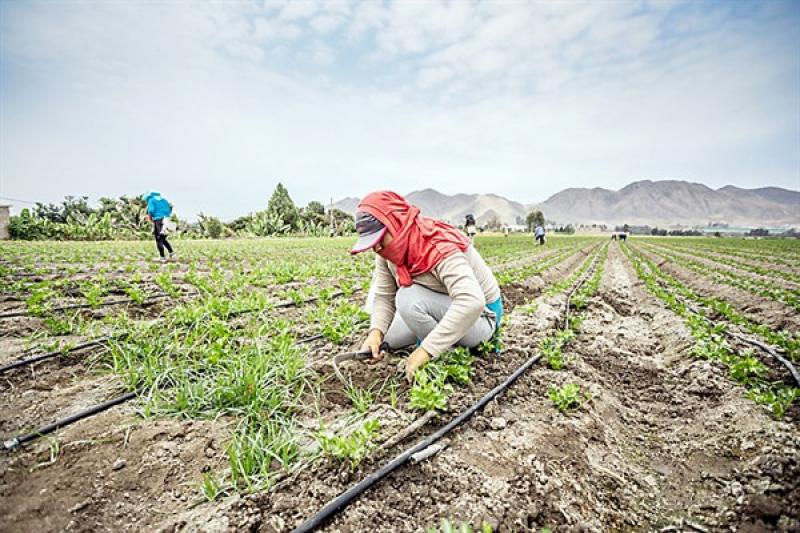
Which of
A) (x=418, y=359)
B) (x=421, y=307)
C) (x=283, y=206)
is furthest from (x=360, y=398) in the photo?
(x=283, y=206)

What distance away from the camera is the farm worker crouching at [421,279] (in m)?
2.64

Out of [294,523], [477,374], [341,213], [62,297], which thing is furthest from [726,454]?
[341,213]

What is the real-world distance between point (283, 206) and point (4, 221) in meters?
21.9

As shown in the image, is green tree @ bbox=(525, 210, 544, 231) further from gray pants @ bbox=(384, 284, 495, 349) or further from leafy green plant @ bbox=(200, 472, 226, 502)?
leafy green plant @ bbox=(200, 472, 226, 502)

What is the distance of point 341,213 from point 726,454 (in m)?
48.1

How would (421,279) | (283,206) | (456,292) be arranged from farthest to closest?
(283,206)
(421,279)
(456,292)

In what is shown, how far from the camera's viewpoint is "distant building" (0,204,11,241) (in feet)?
71.9

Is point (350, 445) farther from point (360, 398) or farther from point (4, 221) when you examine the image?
point (4, 221)

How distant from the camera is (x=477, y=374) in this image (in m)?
3.45

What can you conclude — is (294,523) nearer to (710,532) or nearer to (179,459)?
(179,459)

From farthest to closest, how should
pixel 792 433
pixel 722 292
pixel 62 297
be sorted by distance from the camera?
1. pixel 722 292
2. pixel 62 297
3. pixel 792 433

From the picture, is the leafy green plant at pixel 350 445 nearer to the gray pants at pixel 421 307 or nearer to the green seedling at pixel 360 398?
the green seedling at pixel 360 398

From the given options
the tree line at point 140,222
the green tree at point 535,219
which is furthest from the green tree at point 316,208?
the green tree at point 535,219

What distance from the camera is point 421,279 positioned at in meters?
3.12
